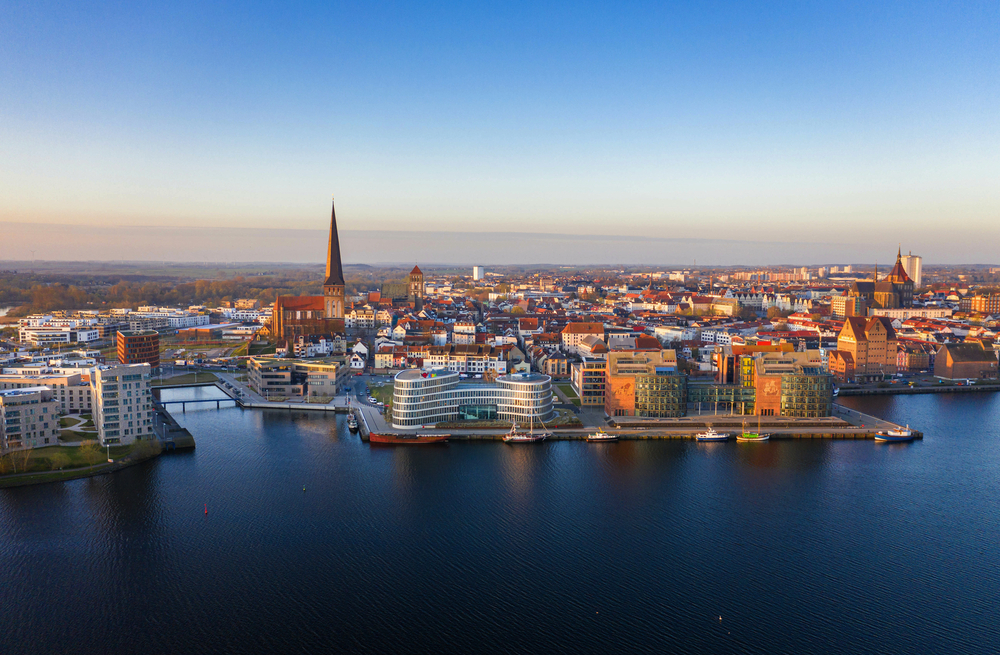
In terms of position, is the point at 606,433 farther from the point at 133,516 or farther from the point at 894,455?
the point at 133,516

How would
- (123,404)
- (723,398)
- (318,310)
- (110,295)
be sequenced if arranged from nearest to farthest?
1. (123,404)
2. (723,398)
3. (318,310)
4. (110,295)

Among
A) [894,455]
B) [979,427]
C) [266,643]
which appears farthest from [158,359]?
[979,427]

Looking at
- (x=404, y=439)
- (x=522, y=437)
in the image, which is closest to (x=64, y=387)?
(x=404, y=439)

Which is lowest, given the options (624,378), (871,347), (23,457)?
(23,457)


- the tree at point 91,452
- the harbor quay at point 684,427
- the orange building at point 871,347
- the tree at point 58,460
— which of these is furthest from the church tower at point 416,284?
the tree at point 58,460

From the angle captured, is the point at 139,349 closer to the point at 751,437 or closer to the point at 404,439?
the point at 404,439

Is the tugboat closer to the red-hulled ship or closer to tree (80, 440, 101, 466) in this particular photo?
the red-hulled ship

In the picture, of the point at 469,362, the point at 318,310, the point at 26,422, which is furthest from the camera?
the point at 318,310
